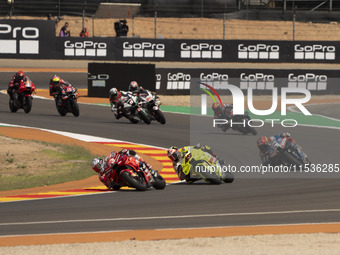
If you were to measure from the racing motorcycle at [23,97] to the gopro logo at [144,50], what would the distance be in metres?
13.8

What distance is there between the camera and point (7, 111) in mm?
29578

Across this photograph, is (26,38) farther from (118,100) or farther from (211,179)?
(211,179)

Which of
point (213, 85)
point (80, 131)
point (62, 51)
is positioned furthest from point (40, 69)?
point (80, 131)

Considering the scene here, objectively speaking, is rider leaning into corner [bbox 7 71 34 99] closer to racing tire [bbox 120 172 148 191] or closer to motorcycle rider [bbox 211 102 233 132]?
motorcycle rider [bbox 211 102 233 132]

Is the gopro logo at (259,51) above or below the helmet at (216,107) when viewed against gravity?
above

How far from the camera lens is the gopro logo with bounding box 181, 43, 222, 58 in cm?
4288

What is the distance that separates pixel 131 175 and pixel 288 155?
4283 mm

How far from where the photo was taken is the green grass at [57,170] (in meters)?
17.0

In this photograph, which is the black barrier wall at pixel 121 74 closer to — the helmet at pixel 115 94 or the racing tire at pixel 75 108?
the racing tire at pixel 75 108

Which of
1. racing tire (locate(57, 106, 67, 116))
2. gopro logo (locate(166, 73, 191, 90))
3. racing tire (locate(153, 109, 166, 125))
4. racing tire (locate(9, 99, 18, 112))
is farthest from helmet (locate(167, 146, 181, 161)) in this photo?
gopro logo (locate(166, 73, 191, 90))

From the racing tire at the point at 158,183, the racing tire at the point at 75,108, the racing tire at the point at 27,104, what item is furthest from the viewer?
the racing tire at the point at 27,104

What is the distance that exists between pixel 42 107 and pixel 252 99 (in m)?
9.61


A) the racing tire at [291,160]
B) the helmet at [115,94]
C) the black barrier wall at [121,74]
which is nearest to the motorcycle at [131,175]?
the racing tire at [291,160]

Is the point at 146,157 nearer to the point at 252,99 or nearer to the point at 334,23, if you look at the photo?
the point at 252,99
